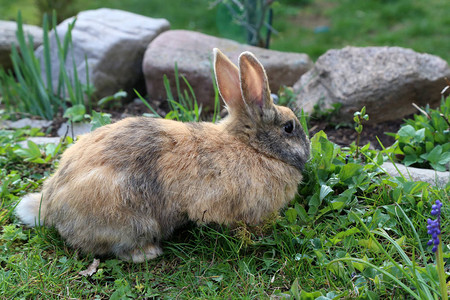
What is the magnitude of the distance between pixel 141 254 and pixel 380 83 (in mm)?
3263

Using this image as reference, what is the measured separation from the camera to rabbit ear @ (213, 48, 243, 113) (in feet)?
10.8

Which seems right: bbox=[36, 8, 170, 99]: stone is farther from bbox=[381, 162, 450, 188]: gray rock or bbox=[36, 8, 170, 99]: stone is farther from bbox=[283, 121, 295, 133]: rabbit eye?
bbox=[381, 162, 450, 188]: gray rock

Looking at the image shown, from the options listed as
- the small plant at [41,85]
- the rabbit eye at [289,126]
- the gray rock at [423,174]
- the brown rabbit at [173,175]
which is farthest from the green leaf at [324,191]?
the small plant at [41,85]

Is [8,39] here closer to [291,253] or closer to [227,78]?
[227,78]

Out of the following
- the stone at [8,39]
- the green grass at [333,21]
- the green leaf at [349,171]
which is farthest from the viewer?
the green grass at [333,21]

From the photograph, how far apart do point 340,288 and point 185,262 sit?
3.17 ft

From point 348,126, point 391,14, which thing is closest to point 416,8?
point 391,14

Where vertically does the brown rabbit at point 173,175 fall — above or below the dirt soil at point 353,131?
above

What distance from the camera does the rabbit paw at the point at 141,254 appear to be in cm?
312

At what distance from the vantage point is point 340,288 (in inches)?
109

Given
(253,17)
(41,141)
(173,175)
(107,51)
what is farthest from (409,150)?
(107,51)

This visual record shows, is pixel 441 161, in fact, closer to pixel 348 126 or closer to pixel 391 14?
pixel 348 126

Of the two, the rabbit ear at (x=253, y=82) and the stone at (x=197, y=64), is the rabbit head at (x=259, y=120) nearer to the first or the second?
the rabbit ear at (x=253, y=82)

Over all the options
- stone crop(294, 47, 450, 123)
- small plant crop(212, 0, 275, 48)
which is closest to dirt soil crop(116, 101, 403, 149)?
stone crop(294, 47, 450, 123)
